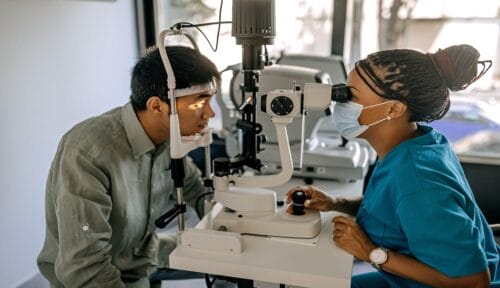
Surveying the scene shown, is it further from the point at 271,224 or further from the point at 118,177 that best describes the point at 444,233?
the point at 118,177

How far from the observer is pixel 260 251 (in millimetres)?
1030

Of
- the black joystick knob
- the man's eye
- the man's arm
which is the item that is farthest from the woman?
the man's arm

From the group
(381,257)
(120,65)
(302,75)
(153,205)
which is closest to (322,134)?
(302,75)

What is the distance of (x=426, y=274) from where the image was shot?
0.93 m

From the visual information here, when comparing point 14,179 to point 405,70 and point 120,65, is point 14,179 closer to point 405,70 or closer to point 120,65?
point 120,65

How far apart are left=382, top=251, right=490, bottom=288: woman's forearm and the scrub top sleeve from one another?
0.02 metres

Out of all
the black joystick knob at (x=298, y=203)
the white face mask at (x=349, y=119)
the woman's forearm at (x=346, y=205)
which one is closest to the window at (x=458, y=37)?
the woman's forearm at (x=346, y=205)

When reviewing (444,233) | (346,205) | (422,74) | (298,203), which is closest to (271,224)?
(298,203)

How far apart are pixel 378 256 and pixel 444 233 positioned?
171 millimetres

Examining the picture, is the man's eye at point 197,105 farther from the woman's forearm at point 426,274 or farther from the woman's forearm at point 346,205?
the woman's forearm at point 426,274

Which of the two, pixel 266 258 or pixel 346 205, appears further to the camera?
pixel 346 205

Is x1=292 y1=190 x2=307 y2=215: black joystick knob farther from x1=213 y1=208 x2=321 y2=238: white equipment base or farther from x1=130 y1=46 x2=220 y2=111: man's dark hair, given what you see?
x1=130 y1=46 x2=220 y2=111: man's dark hair

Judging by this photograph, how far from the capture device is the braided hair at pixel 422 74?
40.2 inches

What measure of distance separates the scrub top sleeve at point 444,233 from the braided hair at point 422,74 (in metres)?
0.26
